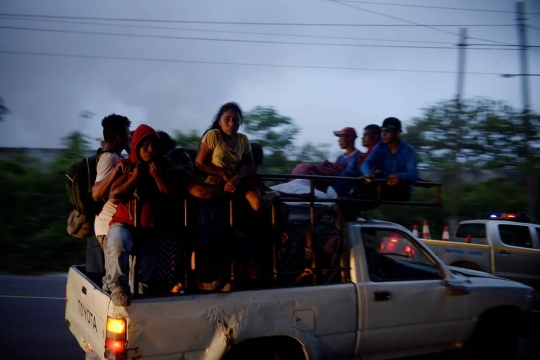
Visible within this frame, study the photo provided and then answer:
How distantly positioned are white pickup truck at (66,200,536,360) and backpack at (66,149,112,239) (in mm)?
380

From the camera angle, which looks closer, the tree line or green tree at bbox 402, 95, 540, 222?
the tree line

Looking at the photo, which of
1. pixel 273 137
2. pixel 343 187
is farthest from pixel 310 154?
pixel 343 187

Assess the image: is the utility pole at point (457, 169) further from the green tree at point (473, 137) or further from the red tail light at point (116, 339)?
the red tail light at point (116, 339)

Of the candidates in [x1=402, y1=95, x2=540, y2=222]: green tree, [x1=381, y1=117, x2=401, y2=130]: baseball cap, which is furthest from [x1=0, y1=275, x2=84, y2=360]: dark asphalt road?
[x1=402, y1=95, x2=540, y2=222]: green tree

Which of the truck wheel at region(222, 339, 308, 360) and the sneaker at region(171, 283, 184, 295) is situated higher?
the sneaker at region(171, 283, 184, 295)

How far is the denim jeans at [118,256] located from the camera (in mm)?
2717

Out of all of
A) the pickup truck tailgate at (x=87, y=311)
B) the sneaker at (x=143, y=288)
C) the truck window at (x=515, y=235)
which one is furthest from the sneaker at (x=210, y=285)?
the truck window at (x=515, y=235)

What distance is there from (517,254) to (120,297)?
7.14 meters

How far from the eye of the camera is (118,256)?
2.75 meters

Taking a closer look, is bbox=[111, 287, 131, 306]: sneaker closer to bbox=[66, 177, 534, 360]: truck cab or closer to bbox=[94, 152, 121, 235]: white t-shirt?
bbox=[66, 177, 534, 360]: truck cab

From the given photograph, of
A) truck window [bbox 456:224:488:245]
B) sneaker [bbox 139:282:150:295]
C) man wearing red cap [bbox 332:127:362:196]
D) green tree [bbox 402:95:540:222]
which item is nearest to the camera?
sneaker [bbox 139:282:150:295]

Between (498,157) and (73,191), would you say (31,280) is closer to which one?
(73,191)

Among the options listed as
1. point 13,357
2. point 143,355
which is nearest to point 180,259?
point 143,355

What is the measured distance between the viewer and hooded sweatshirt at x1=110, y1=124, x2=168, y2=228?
295 centimetres
